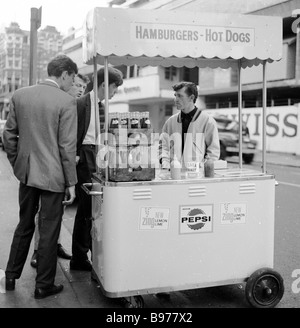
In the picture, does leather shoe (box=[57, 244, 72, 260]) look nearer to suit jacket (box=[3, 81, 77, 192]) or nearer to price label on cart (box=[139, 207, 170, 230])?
suit jacket (box=[3, 81, 77, 192])

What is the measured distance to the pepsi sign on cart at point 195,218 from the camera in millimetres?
3596

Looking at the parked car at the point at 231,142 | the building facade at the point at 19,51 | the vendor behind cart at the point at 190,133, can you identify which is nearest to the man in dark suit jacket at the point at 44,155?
the vendor behind cart at the point at 190,133

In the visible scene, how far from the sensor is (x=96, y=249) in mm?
3959

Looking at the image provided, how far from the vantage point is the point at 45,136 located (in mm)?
3822

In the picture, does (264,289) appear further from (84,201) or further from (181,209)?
(84,201)

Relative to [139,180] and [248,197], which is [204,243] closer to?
[248,197]

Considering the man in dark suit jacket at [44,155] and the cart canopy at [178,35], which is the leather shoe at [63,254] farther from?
the cart canopy at [178,35]

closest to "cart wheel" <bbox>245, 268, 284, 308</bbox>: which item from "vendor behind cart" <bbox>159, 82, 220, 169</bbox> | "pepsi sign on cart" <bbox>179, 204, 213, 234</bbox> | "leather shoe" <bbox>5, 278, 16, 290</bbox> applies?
"pepsi sign on cart" <bbox>179, 204, 213, 234</bbox>

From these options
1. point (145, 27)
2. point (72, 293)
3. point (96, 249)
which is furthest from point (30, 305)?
point (145, 27)

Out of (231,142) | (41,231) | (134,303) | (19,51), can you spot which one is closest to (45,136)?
(41,231)

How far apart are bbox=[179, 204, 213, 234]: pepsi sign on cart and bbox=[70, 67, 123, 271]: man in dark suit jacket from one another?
1209mm
